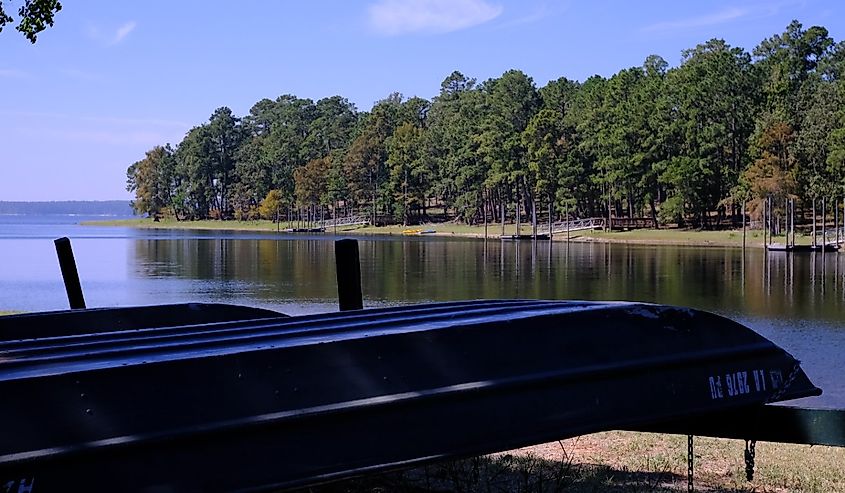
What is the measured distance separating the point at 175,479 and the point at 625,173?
74.6 meters

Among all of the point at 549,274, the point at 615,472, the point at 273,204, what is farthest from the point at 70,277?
the point at 273,204

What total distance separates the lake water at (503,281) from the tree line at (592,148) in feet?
38.7

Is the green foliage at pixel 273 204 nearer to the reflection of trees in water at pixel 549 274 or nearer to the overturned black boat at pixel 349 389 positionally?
the reflection of trees in water at pixel 549 274

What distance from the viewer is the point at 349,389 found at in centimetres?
386

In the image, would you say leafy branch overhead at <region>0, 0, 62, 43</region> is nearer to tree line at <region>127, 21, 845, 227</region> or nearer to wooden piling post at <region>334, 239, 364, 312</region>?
wooden piling post at <region>334, 239, 364, 312</region>

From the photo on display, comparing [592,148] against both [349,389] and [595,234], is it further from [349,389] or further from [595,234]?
[349,389]

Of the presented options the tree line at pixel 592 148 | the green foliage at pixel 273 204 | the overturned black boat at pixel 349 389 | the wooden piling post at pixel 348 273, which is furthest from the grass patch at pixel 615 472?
the green foliage at pixel 273 204

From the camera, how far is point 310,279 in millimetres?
38844

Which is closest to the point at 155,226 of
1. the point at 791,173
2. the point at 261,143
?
the point at 261,143

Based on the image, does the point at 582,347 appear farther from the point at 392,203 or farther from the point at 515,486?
the point at 392,203

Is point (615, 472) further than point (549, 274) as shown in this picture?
No

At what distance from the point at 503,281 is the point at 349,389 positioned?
110 ft

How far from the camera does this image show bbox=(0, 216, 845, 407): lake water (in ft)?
83.8

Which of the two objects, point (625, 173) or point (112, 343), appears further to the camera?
point (625, 173)
